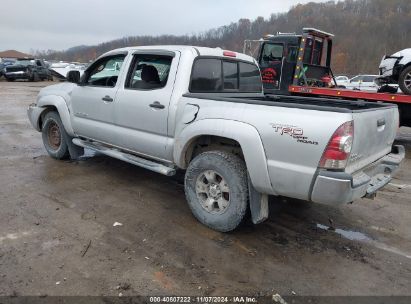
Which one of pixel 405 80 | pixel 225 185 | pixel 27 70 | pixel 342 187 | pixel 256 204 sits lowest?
pixel 27 70

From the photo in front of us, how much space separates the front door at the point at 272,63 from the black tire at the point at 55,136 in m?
6.27

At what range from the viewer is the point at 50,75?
31141 millimetres

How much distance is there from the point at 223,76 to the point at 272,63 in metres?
6.31

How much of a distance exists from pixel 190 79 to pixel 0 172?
3377 mm

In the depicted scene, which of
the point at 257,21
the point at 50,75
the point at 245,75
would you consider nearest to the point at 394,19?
the point at 257,21

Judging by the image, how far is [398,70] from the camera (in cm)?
867

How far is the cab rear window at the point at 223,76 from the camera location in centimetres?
443

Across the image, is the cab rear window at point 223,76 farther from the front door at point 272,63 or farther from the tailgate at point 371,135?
the front door at point 272,63

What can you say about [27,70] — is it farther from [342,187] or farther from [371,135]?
[342,187]

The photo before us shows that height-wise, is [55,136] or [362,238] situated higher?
[55,136]

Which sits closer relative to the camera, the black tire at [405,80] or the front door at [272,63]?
the black tire at [405,80]

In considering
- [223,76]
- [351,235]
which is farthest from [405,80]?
[351,235]

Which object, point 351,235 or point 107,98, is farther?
point 107,98

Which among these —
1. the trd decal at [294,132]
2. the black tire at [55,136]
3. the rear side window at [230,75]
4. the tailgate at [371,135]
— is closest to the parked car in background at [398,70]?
the tailgate at [371,135]
